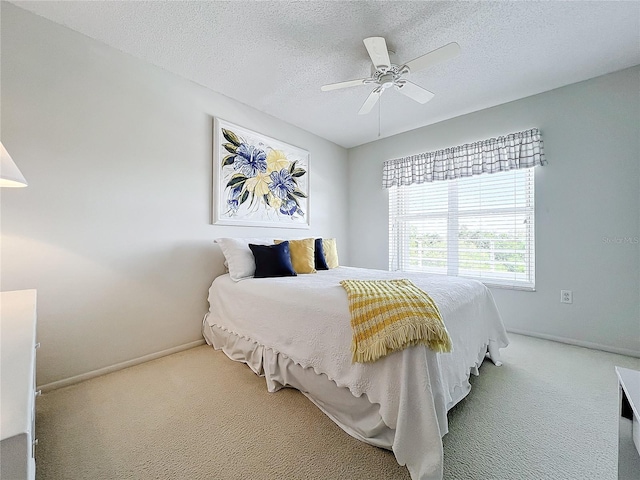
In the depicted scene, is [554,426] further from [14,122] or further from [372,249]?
[14,122]

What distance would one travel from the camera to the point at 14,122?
1703 mm

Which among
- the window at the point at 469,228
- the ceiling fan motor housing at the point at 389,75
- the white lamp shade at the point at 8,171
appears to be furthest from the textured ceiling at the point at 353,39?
the white lamp shade at the point at 8,171

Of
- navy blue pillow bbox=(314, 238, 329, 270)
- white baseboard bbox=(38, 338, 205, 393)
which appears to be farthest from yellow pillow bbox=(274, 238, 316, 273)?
white baseboard bbox=(38, 338, 205, 393)

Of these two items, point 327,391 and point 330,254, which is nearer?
point 327,391

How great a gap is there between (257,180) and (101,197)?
4.71 ft

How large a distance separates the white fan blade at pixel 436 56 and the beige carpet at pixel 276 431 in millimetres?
2209

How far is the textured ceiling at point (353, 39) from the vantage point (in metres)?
1.75

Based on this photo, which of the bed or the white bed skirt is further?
the white bed skirt

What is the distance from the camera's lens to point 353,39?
1.99 meters

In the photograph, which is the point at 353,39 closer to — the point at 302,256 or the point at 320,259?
the point at 302,256

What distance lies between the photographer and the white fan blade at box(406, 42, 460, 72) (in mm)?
1666

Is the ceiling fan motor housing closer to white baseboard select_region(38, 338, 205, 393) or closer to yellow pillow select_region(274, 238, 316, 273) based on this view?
yellow pillow select_region(274, 238, 316, 273)

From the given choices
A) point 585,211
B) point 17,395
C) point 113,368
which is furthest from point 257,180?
point 585,211

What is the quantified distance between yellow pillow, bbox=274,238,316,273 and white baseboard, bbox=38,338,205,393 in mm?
1183
